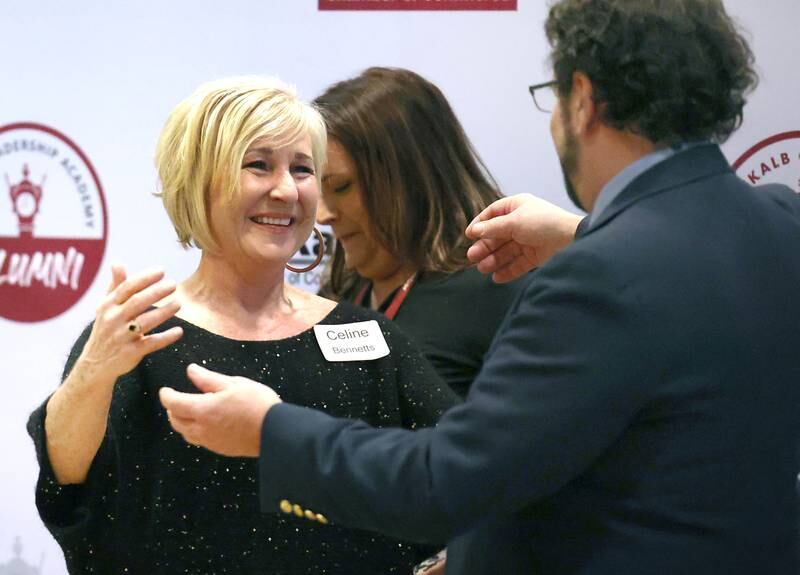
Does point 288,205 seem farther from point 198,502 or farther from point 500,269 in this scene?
point 198,502

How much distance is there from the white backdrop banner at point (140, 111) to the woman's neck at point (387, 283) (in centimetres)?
55

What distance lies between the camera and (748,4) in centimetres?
326

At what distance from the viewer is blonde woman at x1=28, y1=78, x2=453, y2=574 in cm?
185

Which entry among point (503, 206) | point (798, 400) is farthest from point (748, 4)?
point (798, 400)

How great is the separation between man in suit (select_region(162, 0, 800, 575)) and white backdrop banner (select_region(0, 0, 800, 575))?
6.10ft

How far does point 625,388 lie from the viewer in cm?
126

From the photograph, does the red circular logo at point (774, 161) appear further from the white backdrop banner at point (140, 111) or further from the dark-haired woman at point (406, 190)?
the dark-haired woman at point (406, 190)

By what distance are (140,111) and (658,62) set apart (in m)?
2.27

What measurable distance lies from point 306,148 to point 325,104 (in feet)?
2.02

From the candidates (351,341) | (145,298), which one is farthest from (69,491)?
(351,341)

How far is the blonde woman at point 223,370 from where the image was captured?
1.85 m

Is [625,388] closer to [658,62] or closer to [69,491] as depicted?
[658,62]

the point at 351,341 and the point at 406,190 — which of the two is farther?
the point at 406,190

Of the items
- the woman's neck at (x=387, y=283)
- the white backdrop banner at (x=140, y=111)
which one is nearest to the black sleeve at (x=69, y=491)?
the woman's neck at (x=387, y=283)
